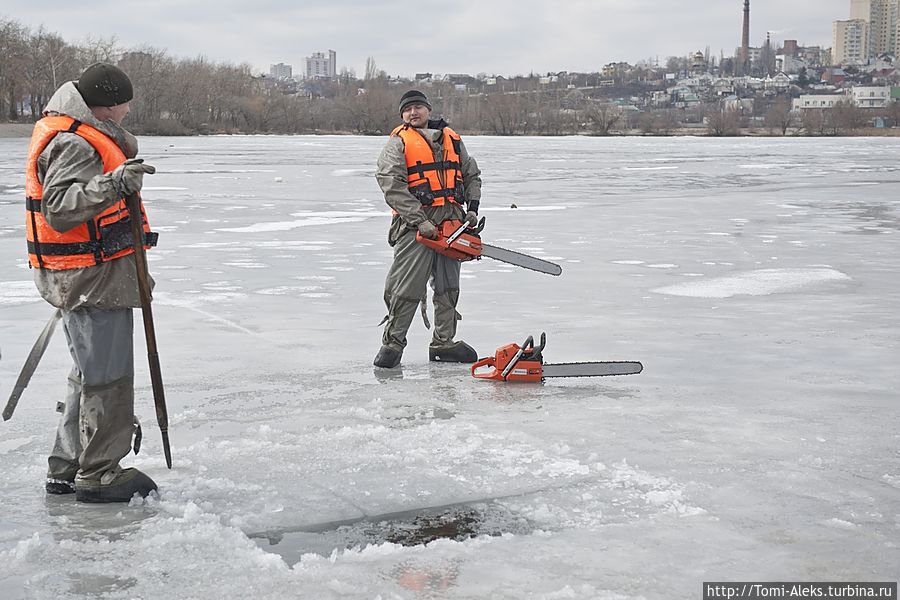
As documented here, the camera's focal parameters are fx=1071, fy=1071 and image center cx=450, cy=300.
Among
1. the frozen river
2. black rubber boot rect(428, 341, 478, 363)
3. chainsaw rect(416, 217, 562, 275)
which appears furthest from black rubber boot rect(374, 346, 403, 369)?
chainsaw rect(416, 217, 562, 275)

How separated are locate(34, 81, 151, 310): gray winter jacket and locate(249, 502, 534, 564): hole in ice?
1.20m

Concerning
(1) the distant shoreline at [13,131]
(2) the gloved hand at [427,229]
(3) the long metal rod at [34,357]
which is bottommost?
(3) the long metal rod at [34,357]

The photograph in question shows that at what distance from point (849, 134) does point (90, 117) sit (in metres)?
107

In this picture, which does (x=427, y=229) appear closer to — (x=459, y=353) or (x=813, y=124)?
(x=459, y=353)

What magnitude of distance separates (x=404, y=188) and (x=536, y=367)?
1461mm

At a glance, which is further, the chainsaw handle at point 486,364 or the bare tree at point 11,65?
the bare tree at point 11,65

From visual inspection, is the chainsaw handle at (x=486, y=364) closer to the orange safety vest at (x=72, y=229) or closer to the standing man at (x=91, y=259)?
the standing man at (x=91, y=259)

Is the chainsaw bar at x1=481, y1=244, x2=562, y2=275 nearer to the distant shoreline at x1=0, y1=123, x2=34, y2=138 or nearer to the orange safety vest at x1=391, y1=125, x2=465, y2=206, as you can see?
the orange safety vest at x1=391, y1=125, x2=465, y2=206

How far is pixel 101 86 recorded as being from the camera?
14.3 ft

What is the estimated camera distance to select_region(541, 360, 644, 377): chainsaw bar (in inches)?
264

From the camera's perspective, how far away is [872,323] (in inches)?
336

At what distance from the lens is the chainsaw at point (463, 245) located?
23.2 ft

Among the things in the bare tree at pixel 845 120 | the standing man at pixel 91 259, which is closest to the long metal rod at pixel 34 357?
the standing man at pixel 91 259

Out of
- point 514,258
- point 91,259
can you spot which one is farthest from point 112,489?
point 514,258
